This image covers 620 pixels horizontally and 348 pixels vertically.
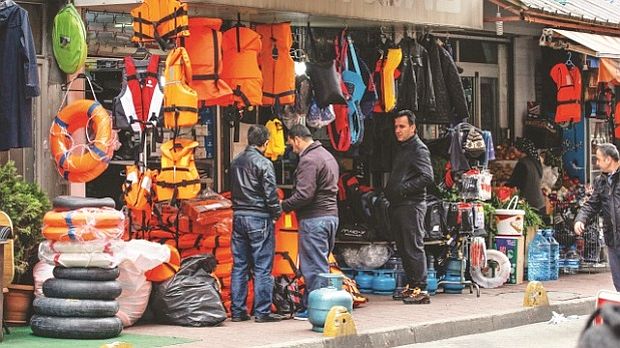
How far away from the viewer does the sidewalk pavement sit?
12477 millimetres

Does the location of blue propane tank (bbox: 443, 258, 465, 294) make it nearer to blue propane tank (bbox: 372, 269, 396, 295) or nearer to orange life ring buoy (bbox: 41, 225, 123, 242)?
blue propane tank (bbox: 372, 269, 396, 295)

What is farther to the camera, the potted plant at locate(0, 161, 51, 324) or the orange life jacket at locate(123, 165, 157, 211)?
the orange life jacket at locate(123, 165, 157, 211)

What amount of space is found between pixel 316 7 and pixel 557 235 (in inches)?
289

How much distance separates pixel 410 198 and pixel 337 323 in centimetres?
333

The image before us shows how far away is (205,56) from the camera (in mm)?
13734

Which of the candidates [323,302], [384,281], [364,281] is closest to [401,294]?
[384,281]

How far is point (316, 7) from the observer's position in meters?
14.2

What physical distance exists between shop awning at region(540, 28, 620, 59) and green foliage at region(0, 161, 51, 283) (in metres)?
8.51

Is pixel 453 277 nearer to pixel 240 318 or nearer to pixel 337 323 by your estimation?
pixel 240 318

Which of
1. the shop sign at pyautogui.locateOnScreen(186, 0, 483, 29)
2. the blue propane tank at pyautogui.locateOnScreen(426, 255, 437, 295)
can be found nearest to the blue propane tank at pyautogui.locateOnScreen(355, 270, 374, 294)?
the blue propane tank at pyautogui.locateOnScreen(426, 255, 437, 295)

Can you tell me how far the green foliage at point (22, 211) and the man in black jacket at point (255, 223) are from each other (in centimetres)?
207

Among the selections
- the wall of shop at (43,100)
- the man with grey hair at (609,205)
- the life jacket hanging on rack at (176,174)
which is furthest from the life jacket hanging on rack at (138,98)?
the man with grey hair at (609,205)

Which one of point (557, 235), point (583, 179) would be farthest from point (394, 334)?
point (583, 179)

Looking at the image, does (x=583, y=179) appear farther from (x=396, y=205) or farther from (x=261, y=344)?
(x=261, y=344)
